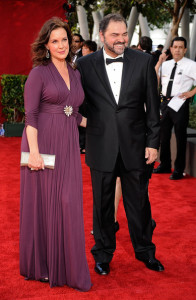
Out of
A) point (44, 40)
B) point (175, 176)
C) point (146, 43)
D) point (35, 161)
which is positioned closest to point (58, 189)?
point (35, 161)

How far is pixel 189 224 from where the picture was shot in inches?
227

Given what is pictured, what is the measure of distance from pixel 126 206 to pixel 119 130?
702 mm

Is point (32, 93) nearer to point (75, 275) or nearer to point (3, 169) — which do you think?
point (75, 275)

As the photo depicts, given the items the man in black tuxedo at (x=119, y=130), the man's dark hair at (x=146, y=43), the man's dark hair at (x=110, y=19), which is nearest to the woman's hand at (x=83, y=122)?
the man in black tuxedo at (x=119, y=130)

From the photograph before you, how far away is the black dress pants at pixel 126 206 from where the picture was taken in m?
4.29

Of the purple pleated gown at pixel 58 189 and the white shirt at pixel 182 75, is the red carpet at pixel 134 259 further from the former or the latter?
the white shirt at pixel 182 75

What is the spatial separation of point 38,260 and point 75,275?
328 millimetres

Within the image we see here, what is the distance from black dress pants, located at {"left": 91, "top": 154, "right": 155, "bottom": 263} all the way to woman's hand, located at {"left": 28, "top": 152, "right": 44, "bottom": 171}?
0.69 m

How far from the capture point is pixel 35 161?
3.73 meters

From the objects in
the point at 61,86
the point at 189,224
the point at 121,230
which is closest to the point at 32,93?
the point at 61,86

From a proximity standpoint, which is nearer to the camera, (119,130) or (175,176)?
(119,130)

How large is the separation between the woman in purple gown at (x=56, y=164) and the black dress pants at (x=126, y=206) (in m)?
0.45

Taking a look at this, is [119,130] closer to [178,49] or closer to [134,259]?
[134,259]

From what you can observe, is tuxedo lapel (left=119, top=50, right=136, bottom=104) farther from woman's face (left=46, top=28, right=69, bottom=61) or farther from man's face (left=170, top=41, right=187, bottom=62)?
man's face (left=170, top=41, right=187, bottom=62)
